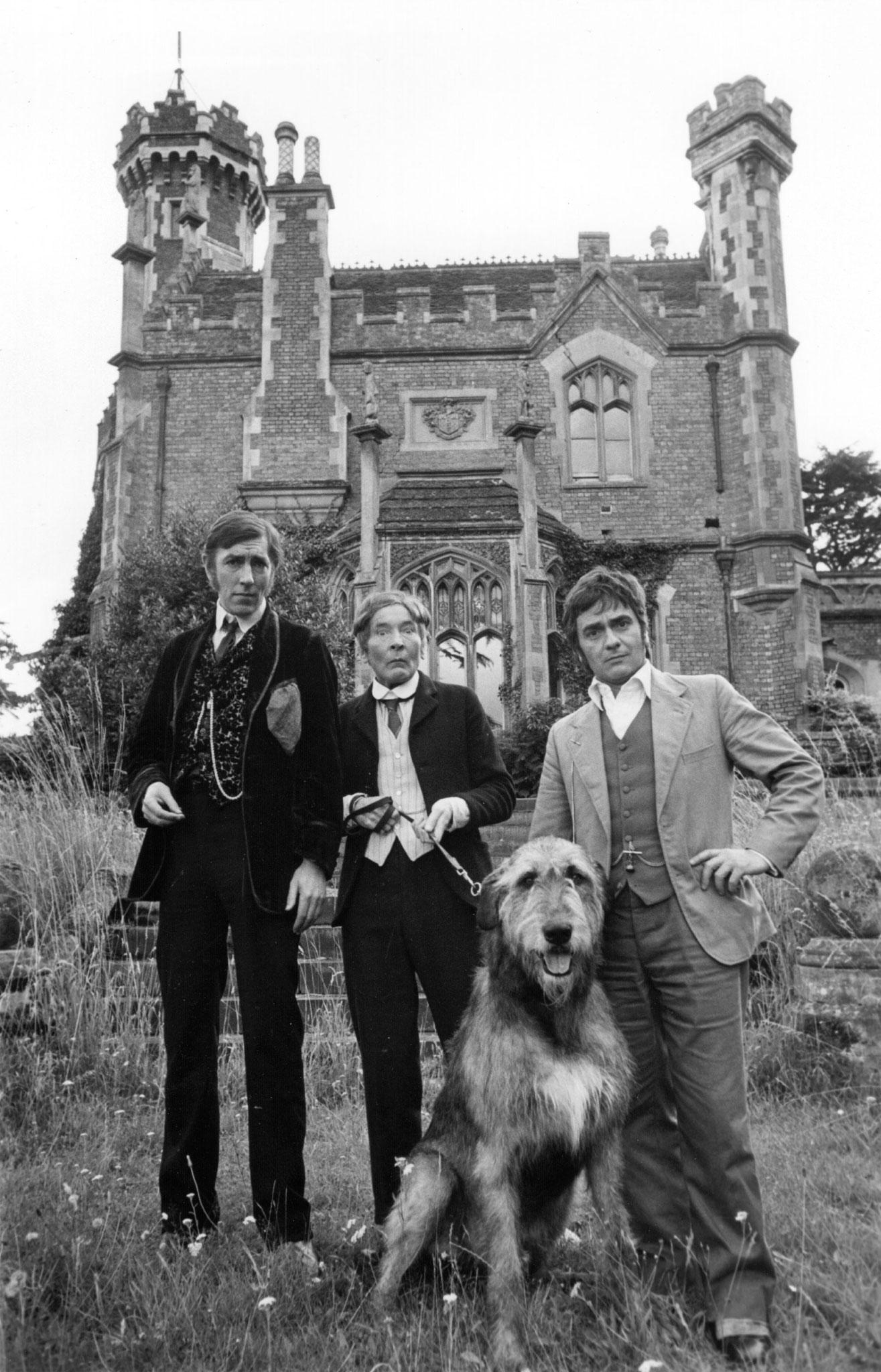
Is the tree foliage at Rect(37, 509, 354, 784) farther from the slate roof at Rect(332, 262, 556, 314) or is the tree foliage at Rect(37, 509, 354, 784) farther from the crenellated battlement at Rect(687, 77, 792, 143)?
the crenellated battlement at Rect(687, 77, 792, 143)

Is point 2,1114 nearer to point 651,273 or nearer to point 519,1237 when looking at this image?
point 519,1237

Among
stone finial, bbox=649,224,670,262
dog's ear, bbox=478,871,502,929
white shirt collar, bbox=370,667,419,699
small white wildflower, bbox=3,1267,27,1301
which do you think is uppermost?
stone finial, bbox=649,224,670,262

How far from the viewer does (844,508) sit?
34.7 meters

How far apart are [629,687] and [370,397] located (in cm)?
1582

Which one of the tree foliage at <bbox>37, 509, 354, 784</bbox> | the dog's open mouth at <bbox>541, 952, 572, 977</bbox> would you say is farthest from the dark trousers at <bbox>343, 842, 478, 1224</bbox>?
the tree foliage at <bbox>37, 509, 354, 784</bbox>

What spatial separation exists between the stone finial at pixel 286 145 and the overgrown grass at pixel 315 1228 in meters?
18.8

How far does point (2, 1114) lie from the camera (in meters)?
4.45

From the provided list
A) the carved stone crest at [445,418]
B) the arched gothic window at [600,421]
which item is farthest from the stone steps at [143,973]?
the arched gothic window at [600,421]

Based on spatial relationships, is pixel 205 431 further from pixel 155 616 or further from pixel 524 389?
pixel 155 616

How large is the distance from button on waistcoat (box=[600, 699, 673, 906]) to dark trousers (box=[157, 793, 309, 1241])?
1064mm

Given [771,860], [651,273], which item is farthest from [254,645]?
[651,273]

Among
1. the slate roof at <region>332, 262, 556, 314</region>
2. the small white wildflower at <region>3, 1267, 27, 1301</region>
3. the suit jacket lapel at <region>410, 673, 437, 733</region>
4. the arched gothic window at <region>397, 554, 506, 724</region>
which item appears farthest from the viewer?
the slate roof at <region>332, 262, 556, 314</region>

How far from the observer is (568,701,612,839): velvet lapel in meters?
2.90

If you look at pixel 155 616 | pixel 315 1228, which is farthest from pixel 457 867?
pixel 155 616
